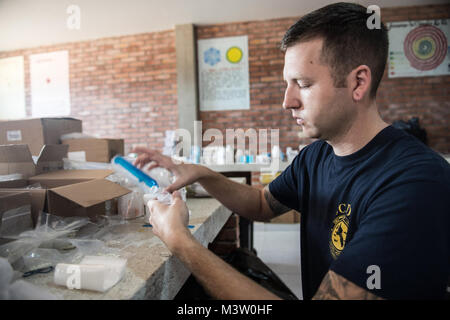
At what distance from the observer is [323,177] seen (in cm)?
91

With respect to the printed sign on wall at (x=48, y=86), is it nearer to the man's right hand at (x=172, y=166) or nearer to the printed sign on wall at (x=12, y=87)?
the printed sign on wall at (x=12, y=87)

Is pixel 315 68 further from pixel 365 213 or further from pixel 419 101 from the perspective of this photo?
pixel 419 101

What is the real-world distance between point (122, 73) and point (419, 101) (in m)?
4.66

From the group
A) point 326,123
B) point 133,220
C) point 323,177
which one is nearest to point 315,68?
point 326,123

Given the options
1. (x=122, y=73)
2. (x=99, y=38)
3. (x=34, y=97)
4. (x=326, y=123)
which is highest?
(x=99, y=38)

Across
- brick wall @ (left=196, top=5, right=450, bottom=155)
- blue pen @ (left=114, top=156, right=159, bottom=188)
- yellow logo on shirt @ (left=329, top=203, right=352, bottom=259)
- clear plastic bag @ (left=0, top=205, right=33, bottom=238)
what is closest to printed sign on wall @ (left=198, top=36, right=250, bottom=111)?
brick wall @ (left=196, top=5, right=450, bottom=155)

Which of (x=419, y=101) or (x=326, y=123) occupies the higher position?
(x=419, y=101)

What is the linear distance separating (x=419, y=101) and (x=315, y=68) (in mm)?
4170

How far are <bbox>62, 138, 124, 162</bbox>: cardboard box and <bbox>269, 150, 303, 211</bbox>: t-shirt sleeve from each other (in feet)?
2.79

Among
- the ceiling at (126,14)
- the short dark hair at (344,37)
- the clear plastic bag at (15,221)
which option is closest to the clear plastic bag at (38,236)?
the clear plastic bag at (15,221)

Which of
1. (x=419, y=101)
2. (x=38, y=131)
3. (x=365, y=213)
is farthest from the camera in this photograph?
(x=419, y=101)

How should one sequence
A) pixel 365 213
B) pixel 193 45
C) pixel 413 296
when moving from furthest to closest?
pixel 193 45 → pixel 365 213 → pixel 413 296

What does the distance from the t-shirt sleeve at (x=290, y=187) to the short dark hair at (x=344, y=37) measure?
0.39m
